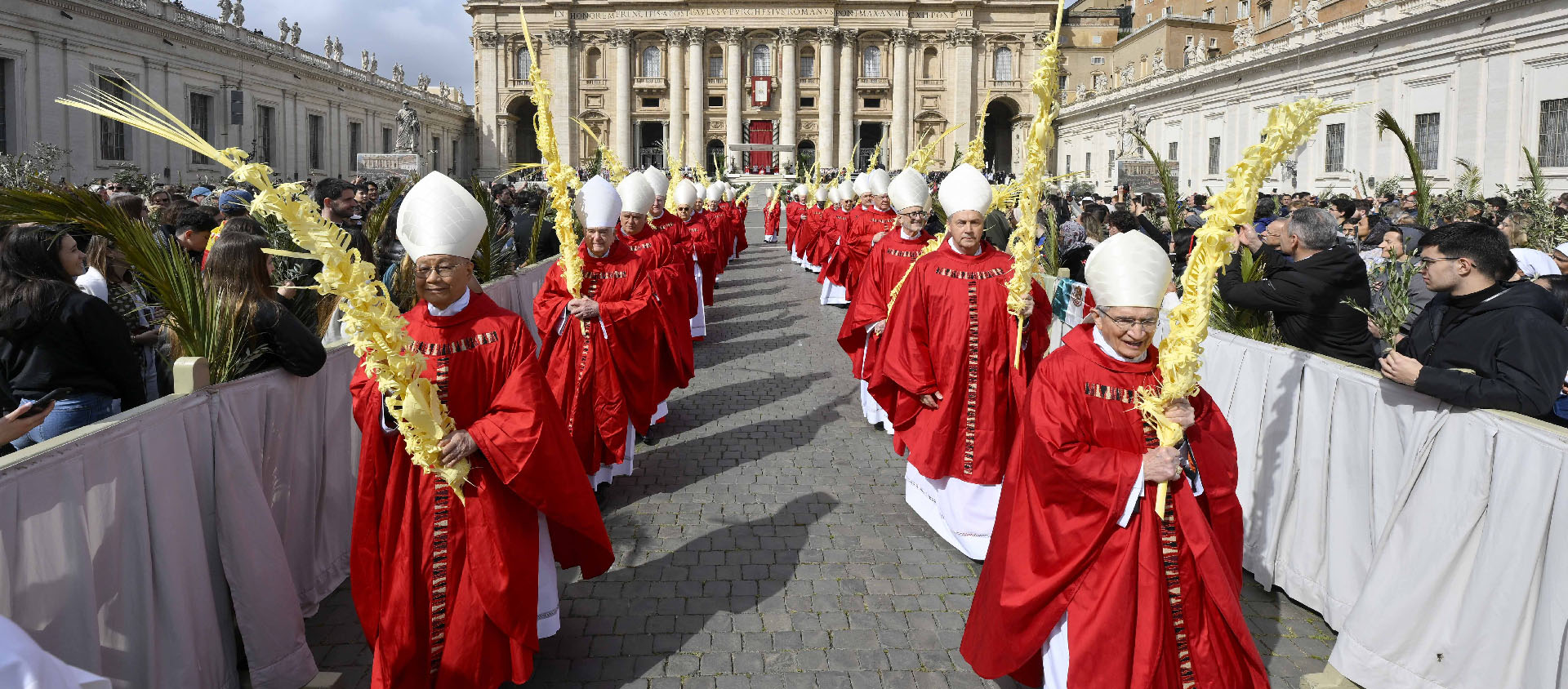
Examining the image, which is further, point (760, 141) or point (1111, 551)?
point (760, 141)

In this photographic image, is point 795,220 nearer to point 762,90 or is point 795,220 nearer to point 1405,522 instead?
point 1405,522

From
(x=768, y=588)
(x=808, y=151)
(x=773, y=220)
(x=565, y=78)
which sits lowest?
(x=768, y=588)

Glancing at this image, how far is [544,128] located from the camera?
607 cm

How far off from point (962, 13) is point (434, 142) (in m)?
37.3

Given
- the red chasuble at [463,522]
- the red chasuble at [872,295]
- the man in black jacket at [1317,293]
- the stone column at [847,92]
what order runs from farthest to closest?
1. the stone column at [847,92]
2. the red chasuble at [872,295]
3. the man in black jacket at [1317,293]
4. the red chasuble at [463,522]

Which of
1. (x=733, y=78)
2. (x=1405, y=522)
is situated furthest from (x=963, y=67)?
(x=1405, y=522)

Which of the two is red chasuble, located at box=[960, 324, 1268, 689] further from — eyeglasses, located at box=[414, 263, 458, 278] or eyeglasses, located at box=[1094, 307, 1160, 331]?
eyeglasses, located at box=[414, 263, 458, 278]

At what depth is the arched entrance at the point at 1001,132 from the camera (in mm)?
73375

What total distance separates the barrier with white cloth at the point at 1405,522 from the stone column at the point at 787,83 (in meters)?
68.2

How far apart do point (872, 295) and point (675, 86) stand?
223 feet

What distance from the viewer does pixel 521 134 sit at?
73.7 m

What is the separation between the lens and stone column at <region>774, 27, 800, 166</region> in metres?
72.0

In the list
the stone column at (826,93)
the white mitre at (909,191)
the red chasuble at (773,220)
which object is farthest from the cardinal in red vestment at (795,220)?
the stone column at (826,93)

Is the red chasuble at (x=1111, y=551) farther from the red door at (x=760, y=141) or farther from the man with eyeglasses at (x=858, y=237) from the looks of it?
the red door at (x=760, y=141)
